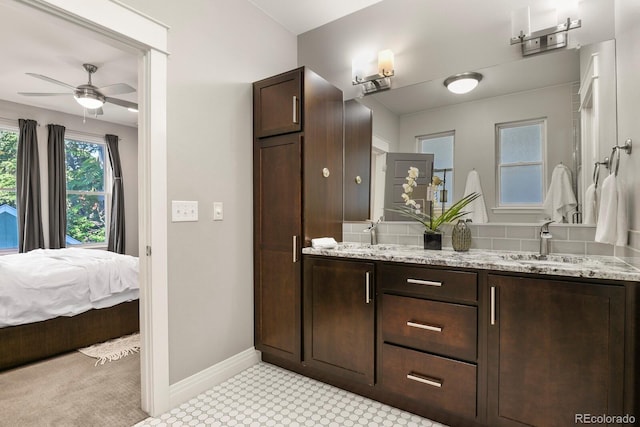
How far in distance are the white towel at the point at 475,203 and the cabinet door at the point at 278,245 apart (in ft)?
3.58

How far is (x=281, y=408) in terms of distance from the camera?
1827mm

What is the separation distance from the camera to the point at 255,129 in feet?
7.77

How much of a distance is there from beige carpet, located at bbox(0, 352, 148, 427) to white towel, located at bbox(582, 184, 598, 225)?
263 centimetres

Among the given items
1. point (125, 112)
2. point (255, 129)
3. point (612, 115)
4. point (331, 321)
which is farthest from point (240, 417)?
point (125, 112)

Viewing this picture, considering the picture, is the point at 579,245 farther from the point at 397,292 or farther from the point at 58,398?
the point at 58,398

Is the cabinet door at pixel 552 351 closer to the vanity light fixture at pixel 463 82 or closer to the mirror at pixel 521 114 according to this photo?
the mirror at pixel 521 114

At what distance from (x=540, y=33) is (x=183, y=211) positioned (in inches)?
91.1

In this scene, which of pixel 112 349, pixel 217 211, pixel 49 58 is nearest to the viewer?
pixel 217 211

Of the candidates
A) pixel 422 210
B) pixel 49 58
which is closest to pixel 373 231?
pixel 422 210

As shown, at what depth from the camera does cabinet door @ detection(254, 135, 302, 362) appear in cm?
216

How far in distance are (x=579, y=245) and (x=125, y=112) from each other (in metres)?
5.59

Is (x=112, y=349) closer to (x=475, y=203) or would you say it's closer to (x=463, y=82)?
(x=475, y=203)

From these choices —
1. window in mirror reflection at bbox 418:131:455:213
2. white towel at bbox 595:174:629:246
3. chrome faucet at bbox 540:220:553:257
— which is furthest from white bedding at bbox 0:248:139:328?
white towel at bbox 595:174:629:246

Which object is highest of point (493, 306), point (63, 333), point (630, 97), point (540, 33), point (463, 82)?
point (540, 33)
